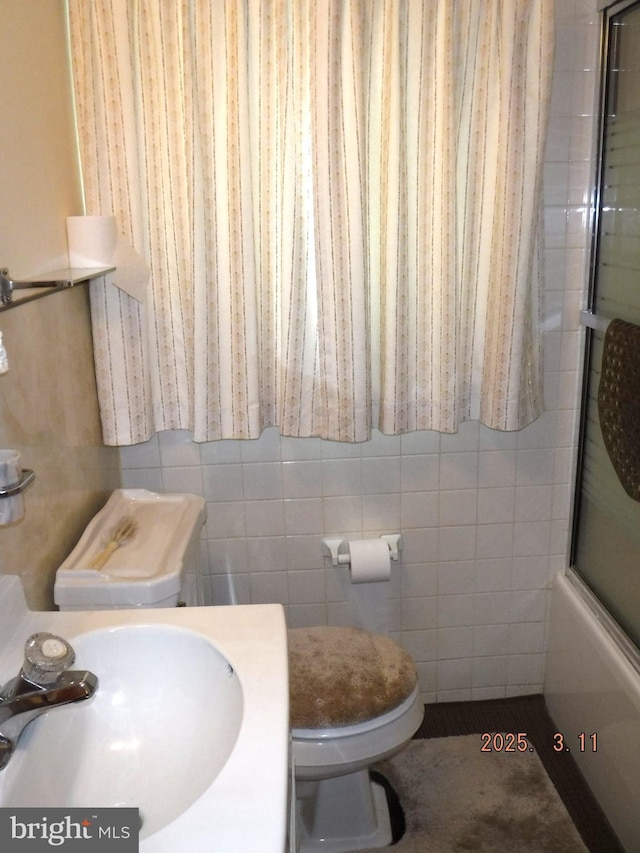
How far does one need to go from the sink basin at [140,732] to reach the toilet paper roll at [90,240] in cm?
83

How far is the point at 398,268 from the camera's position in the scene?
70.4 inches

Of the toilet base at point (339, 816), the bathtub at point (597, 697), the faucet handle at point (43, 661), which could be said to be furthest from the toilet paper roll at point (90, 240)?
the bathtub at point (597, 697)

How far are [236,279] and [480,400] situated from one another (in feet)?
2.31

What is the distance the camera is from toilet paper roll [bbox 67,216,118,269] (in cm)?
157

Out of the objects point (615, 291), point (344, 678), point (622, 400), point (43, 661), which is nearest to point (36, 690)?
point (43, 661)

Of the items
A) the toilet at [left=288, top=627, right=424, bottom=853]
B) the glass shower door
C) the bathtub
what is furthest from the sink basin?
the glass shower door

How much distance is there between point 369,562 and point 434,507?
253mm

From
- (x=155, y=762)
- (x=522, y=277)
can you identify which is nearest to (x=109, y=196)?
(x=522, y=277)

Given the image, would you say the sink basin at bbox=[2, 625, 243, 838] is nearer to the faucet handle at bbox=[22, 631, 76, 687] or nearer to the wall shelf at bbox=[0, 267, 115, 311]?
the faucet handle at bbox=[22, 631, 76, 687]

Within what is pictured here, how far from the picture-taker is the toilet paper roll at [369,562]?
80.1 inches

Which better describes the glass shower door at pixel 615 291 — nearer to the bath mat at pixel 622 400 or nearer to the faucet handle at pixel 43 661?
the bath mat at pixel 622 400

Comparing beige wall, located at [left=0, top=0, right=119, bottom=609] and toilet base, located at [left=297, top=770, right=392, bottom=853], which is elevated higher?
beige wall, located at [left=0, top=0, right=119, bottom=609]

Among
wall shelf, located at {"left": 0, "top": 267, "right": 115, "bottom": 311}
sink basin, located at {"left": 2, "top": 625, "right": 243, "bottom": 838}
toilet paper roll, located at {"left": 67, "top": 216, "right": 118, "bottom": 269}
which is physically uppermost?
toilet paper roll, located at {"left": 67, "top": 216, "right": 118, "bottom": 269}

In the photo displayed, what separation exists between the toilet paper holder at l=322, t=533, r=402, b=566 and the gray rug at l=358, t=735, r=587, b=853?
584mm
